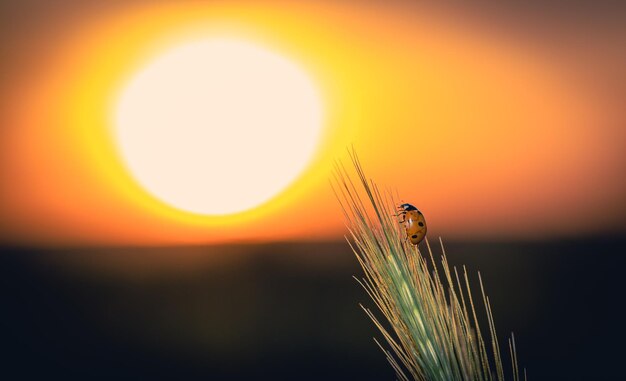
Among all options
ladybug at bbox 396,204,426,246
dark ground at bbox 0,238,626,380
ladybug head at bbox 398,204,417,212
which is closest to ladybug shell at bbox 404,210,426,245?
ladybug at bbox 396,204,426,246

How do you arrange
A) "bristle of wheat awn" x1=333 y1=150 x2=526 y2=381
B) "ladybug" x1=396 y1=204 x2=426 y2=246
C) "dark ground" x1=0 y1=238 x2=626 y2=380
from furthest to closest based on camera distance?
"dark ground" x1=0 y1=238 x2=626 y2=380
"ladybug" x1=396 y1=204 x2=426 y2=246
"bristle of wheat awn" x1=333 y1=150 x2=526 y2=381

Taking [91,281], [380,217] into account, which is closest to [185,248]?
[91,281]

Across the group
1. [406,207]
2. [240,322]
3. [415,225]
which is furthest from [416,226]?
[240,322]

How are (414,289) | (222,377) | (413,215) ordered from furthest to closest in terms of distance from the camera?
(222,377)
(413,215)
(414,289)

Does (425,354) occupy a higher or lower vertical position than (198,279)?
lower

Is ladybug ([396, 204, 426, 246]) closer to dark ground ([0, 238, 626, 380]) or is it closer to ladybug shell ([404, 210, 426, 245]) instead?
ladybug shell ([404, 210, 426, 245])

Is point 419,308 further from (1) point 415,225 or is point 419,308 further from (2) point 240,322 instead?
(2) point 240,322

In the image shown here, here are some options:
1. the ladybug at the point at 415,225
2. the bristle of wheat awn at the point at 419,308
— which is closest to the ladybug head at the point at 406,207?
the ladybug at the point at 415,225

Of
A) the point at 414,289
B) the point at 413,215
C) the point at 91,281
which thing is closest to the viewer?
the point at 414,289

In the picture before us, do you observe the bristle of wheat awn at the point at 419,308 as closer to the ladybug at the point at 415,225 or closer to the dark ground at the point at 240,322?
the ladybug at the point at 415,225

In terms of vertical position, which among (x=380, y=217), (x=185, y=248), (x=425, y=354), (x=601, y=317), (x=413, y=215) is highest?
(x=185, y=248)

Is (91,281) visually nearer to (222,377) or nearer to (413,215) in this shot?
(222,377)
